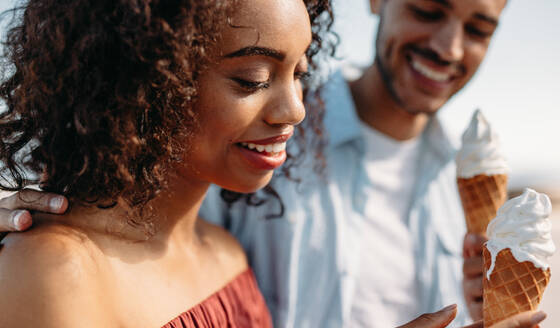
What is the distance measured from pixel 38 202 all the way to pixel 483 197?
1.81m

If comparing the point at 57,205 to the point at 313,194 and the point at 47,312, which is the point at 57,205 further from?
the point at 313,194

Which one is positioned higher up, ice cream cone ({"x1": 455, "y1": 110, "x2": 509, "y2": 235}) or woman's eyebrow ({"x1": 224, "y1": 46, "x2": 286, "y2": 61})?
woman's eyebrow ({"x1": 224, "y1": 46, "x2": 286, "y2": 61})

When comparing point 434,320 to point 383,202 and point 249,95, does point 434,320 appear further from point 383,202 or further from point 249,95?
point 383,202

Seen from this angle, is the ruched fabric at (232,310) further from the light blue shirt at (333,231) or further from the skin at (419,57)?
the skin at (419,57)

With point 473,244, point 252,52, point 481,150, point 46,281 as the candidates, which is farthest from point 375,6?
point 46,281

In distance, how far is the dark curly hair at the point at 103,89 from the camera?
56.3 inches

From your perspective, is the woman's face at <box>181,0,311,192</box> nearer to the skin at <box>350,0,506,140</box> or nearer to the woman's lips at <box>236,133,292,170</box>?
the woman's lips at <box>236,133,292,170</box>

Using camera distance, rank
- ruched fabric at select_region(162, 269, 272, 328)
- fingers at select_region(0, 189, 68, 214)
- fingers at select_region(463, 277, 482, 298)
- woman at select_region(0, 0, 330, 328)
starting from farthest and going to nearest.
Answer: fingers at select_region(463, 277, 482, 298)
ruched fabric at select_region(162, 269, 272, 328)
fingers at select_region(0, 189, 68, 214)
woman at select_region(0, 0, 330, 328)

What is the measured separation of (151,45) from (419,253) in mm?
2165

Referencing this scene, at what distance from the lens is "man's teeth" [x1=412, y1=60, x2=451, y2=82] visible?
289 centimetres

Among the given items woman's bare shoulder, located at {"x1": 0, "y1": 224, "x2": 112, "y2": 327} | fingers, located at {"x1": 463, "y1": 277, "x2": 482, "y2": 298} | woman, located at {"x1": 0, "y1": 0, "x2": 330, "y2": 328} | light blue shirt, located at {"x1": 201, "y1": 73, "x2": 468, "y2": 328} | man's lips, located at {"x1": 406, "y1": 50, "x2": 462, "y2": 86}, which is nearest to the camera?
woman's bare shoulder, located at {"x1": 0, "y1": 224, "x2": 112, "y2": 327}

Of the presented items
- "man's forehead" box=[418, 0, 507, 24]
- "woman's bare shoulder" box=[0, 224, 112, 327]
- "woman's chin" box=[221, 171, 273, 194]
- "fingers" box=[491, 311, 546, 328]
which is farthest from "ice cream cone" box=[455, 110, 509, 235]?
"woman's bare shoulder" box=[0, 224, 112, 327]

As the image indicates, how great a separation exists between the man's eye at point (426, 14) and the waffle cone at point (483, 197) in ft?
3.80

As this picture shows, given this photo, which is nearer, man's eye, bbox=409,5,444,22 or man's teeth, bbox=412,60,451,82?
man's eye, bbox=409,5,444,22
